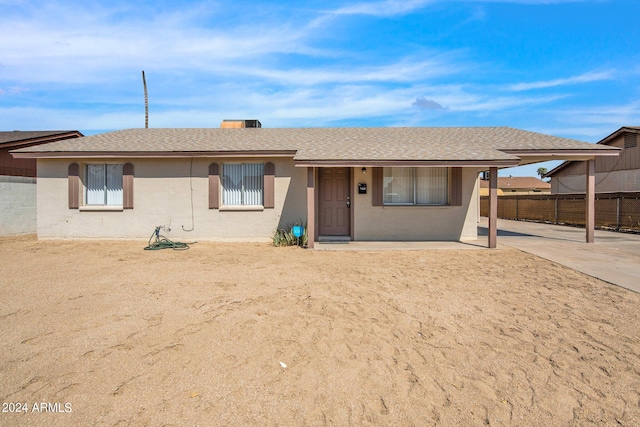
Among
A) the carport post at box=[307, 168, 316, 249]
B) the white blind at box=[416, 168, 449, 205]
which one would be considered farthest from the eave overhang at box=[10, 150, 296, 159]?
the white blind at box=[416, 168, 449, 205]

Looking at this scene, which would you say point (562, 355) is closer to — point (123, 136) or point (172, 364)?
point (172, 364)

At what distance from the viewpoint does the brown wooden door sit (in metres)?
11.1

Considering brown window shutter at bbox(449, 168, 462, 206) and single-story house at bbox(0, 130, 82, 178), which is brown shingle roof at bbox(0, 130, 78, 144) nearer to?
single-story house at bbox(0, 130, 82, 178)

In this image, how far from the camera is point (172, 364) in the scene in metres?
3.29

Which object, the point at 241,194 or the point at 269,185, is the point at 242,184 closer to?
the point at 241,194

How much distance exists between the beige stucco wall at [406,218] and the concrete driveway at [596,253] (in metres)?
1.53

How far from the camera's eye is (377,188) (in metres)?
10.8

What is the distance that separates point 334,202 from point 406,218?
2.24m

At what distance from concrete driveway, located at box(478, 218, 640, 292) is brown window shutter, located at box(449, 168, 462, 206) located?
171cm

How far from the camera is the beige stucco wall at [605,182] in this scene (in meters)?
18.7

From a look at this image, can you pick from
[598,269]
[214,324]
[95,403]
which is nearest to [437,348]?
[214,324]

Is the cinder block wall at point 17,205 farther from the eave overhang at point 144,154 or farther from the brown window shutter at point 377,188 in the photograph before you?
the brown window shutter at point 377,188

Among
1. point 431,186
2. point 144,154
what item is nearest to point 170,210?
point 144,154

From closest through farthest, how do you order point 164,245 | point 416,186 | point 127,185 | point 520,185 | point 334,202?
point 164,245, point 127,185, point 416,186, point 334,202, point 520,185
